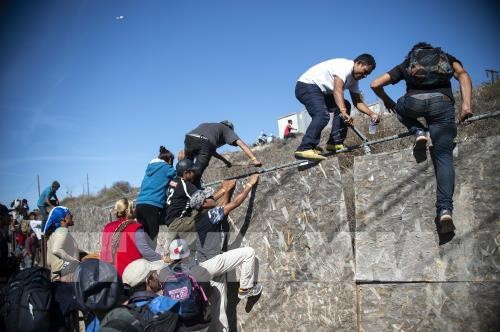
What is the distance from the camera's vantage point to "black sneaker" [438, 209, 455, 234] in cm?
350

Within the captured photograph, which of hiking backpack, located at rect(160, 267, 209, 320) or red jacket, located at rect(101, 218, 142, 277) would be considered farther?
red jacket, located at rect(101, 218, 142, 277)

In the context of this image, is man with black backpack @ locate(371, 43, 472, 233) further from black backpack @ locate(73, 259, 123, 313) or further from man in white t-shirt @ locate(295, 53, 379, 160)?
black backpack @ locate(73, 259, 123, 313)

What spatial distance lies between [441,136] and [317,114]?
66.6 inches

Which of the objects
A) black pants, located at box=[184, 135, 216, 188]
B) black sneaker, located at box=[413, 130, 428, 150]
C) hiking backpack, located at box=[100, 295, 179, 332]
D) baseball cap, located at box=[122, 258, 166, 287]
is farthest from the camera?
black pants, located at box=[184, 135, 216, 188]

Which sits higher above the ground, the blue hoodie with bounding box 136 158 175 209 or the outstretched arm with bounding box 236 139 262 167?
the outstretched arm with bounding box 236 139 262 167

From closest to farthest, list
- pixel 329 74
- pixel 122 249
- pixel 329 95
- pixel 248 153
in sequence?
1. pixel 329 74
2. pixel 122 249
3. pixel 329 95
4. pixel 248 153

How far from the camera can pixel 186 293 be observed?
4188 millimetres

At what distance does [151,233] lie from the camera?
6.18 metres

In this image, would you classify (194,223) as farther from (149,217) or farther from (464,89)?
(464,89)

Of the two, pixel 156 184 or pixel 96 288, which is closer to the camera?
pixel 96 288

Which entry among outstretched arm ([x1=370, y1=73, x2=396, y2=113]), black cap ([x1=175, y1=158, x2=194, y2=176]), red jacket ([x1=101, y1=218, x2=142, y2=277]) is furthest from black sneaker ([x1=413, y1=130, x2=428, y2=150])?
red jacket ([x1=101, y1=218, x2=142, y2=277])

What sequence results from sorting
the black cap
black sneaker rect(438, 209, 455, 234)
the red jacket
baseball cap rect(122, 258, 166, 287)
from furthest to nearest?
1. the black cap
2. the red jacket
3. baseball cap rect(122, 258, 166, 287)
4. black sneaker rect(438, 209, 455, 234)

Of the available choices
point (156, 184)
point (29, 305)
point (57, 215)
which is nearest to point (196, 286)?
point (29, 305)

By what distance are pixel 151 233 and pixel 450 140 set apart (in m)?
4.40
